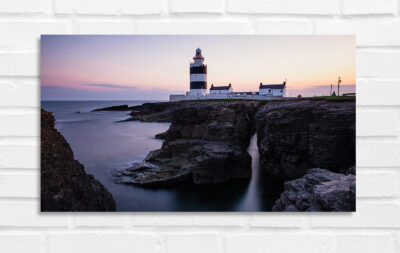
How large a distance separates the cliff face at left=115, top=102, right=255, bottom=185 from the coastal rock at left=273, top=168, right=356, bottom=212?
0.39m

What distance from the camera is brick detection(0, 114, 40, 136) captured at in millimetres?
1584

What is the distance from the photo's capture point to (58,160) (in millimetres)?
1684

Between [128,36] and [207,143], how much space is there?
1.16 m

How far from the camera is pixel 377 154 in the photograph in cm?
159

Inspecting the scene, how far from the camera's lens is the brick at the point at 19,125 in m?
1.58

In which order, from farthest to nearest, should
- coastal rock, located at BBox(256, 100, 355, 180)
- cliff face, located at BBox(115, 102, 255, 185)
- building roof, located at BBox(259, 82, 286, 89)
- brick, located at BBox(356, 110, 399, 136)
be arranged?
cliff face, located at BBox(115, 102, 255, 185) → building roof, located at BBox(259, 82, 286, 89) → coastal rock, located at BBox(256, 100, 355, 180) → brick, located at BBox(356, 110, 399, 136)
